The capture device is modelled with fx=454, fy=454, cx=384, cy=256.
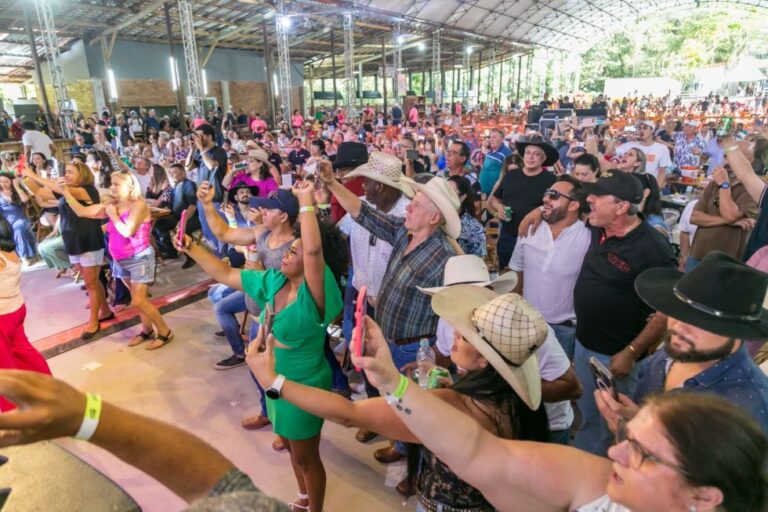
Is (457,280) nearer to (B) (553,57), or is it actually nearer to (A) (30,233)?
(A) (30,233)

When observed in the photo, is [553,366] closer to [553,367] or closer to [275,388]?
[553,367]

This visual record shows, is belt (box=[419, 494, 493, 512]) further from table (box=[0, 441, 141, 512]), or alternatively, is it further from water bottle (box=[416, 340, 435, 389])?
table (box=[0, 441, 141, 512])

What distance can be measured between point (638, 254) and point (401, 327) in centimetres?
135

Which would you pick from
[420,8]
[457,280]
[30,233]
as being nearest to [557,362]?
[457,280]

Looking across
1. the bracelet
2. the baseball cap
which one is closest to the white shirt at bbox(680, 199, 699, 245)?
the baseball cap

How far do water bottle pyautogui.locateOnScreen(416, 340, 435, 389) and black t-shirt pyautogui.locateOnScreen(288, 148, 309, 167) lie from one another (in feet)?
20.1

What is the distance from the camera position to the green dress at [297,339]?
2.22 meters

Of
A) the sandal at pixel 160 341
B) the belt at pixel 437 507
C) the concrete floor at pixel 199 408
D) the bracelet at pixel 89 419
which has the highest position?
the bracelet at pixel 89 419

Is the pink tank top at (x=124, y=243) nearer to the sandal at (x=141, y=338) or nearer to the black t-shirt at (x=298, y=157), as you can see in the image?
the sandal at (x=141, y=338)

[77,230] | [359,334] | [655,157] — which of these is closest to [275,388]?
[359,334]

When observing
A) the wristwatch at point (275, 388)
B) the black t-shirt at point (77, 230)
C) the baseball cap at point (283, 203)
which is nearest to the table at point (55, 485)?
the wristwatch at point (275, 388)

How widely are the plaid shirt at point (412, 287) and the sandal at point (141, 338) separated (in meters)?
2.97

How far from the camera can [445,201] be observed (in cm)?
257

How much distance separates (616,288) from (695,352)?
0.92 m
